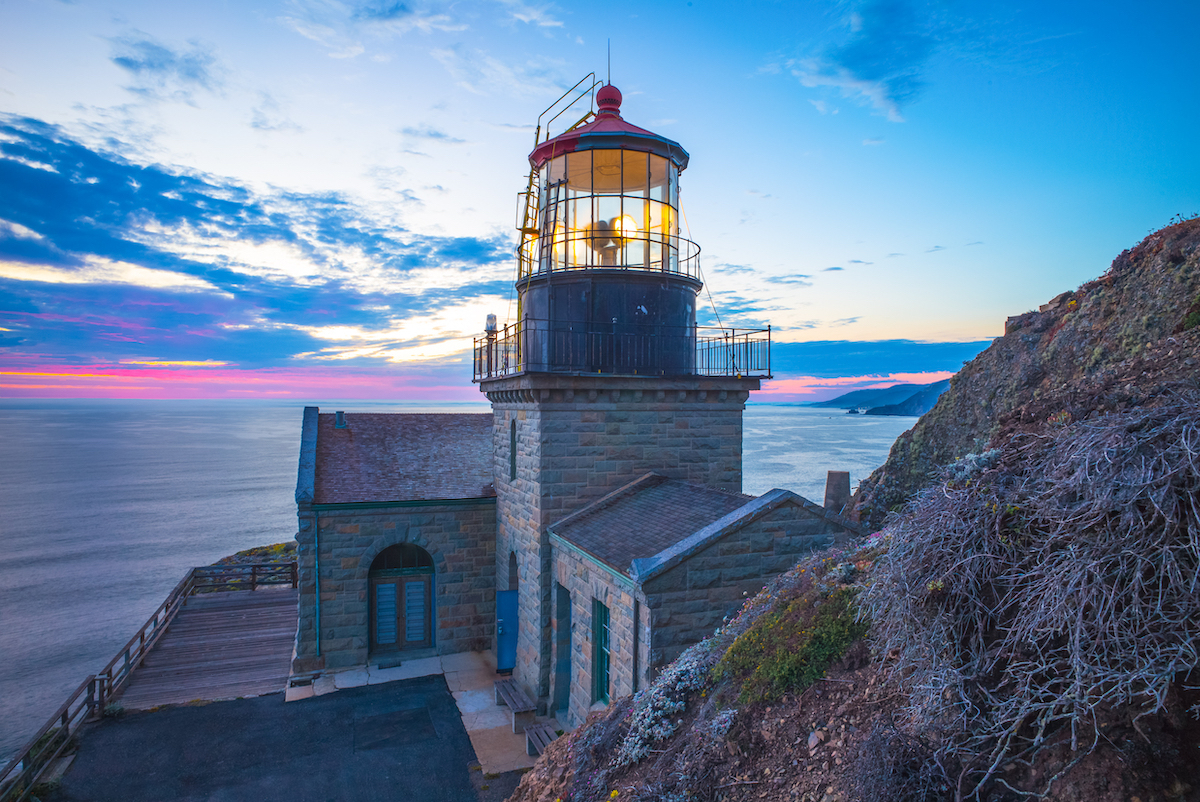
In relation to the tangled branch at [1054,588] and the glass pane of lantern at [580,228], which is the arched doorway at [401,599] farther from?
the tangled branch at [1054,588]

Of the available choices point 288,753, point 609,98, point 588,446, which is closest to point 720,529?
point 588,446

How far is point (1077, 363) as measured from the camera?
11.2 metres

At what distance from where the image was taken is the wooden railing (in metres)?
9.85

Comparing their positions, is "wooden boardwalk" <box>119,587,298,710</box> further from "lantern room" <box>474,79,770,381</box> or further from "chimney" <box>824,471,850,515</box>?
"chimney" <box>824,471,850,515</box>

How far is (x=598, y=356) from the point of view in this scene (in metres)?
12.8

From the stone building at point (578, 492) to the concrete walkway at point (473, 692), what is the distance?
1.68 ft

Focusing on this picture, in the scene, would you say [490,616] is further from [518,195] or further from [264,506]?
[264,506]

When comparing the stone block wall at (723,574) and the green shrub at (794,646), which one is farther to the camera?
the stone block wall at (723,574)

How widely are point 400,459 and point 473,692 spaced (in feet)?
19.7

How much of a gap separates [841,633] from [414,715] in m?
9.98

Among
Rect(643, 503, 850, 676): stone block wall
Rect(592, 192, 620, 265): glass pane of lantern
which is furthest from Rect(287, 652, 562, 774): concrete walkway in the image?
Rect(592, 192, 620, 265): glass pane of lantern

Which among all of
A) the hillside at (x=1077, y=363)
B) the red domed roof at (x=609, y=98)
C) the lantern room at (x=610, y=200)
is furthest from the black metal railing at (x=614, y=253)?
the hillside at (x=1077, y=363)

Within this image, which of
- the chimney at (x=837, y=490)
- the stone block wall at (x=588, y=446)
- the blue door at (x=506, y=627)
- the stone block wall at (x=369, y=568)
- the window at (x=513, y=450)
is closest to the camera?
the chimney at (x=837, y=490)

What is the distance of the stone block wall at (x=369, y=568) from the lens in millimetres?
14438
